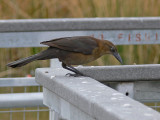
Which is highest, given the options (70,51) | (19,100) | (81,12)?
(81,12)

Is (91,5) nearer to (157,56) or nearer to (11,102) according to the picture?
(157,56)

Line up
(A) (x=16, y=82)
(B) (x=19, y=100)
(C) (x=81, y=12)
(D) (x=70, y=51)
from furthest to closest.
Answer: (C) (x=81, y=12) < (A) (x=16, y=82) < (B) (x=19, y=100) < (D) (x=70, y=51)

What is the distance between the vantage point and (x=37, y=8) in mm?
10430

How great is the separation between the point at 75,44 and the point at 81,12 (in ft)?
17.8

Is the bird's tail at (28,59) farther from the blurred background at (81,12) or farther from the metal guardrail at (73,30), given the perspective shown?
the blurred background at (81,12)

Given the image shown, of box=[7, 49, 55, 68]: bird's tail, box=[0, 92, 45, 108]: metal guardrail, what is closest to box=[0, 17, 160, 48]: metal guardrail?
box=[0, 92, 45, 108]: metal guardrail

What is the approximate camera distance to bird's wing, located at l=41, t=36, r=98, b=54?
15.1 feet

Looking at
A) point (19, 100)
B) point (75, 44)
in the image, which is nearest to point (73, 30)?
point (75, 44)


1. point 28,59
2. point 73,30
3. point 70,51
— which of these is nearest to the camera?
point 28,59

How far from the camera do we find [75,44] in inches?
185

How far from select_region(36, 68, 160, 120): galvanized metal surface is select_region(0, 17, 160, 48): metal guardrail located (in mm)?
1668

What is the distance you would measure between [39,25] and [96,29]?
0.53m

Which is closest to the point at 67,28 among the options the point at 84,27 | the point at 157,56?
the point at 84,27

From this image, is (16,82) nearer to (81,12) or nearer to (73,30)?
(73,30)
